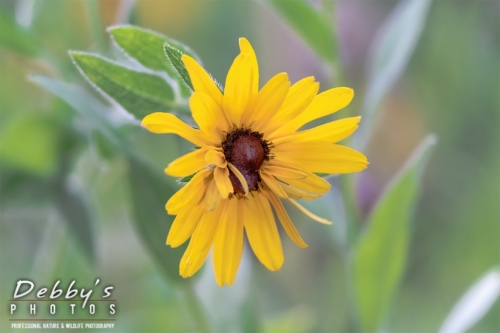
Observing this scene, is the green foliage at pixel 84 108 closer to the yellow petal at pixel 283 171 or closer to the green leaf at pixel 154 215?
the green leaf at pixel 154 215

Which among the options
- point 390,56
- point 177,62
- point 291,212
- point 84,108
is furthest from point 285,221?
point 291,212

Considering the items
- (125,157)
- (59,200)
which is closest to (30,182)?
(59,200)

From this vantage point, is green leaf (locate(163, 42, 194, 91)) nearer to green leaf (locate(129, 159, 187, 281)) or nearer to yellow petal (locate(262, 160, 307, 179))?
yellow petal (locate(262, 160, 307, 179))

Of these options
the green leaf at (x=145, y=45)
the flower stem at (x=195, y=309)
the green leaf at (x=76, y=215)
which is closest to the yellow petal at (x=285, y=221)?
the green leaf at (x=145, y=45)

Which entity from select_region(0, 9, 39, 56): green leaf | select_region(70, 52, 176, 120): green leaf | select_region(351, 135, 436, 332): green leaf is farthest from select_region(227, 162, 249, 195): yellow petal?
select_region(0, 9, 39, 56): green leaf

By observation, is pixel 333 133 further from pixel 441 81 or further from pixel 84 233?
pixel 441 81

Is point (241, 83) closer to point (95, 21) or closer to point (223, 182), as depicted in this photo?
point (223, 182)
